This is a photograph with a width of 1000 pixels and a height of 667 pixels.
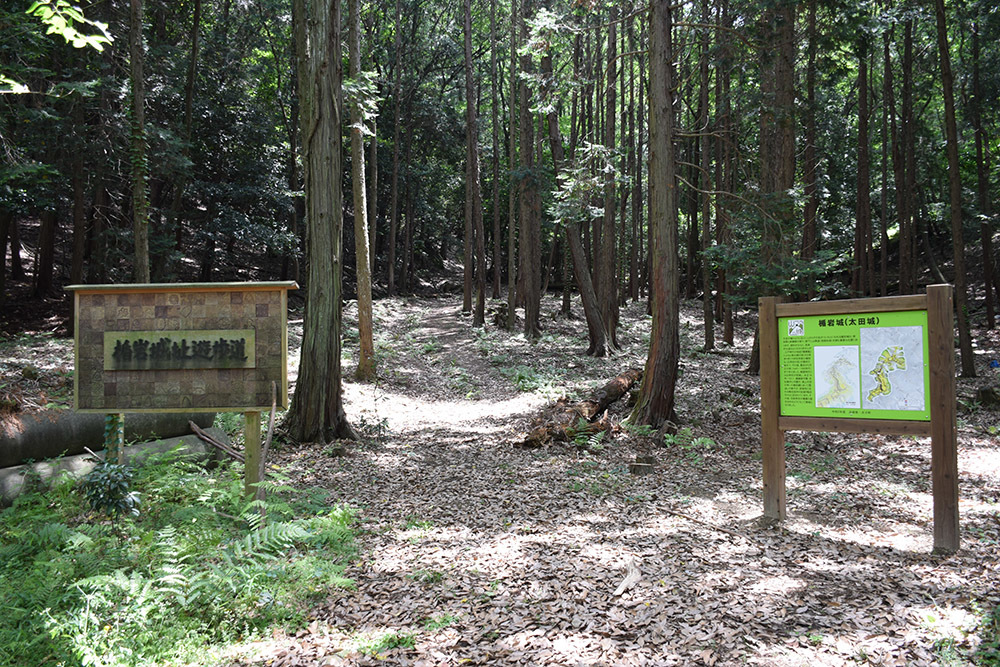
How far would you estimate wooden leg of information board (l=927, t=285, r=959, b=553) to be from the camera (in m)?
4.86

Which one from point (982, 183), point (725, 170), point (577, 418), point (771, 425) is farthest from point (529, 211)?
point (771, 425)

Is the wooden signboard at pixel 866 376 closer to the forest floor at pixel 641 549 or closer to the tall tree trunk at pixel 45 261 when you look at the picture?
the forest floor at pixel 641 549

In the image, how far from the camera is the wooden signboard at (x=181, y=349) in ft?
19.1

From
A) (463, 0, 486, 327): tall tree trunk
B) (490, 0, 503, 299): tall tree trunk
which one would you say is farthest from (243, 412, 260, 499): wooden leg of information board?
(490, 0, 503, 299): tall tree trunk

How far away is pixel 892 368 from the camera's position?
16.9 feet

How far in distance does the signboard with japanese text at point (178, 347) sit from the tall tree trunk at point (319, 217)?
3359 millimetres

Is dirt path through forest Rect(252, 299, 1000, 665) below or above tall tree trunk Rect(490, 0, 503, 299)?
below

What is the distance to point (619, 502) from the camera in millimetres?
6707

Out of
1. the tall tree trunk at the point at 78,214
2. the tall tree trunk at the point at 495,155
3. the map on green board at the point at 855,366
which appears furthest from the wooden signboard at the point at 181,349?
the tall tree trunk at the point at 495,155

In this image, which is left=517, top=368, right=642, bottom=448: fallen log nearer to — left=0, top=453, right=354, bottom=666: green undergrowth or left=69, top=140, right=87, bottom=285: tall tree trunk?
left=0, top=453, right=354, bottom=666: green undergrowth

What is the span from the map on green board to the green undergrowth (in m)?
4.45

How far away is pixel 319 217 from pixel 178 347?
156 inches

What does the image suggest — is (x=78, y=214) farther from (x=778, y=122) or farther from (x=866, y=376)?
(x=866, y=376)

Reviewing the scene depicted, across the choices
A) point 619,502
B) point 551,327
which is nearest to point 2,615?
point 619,502
